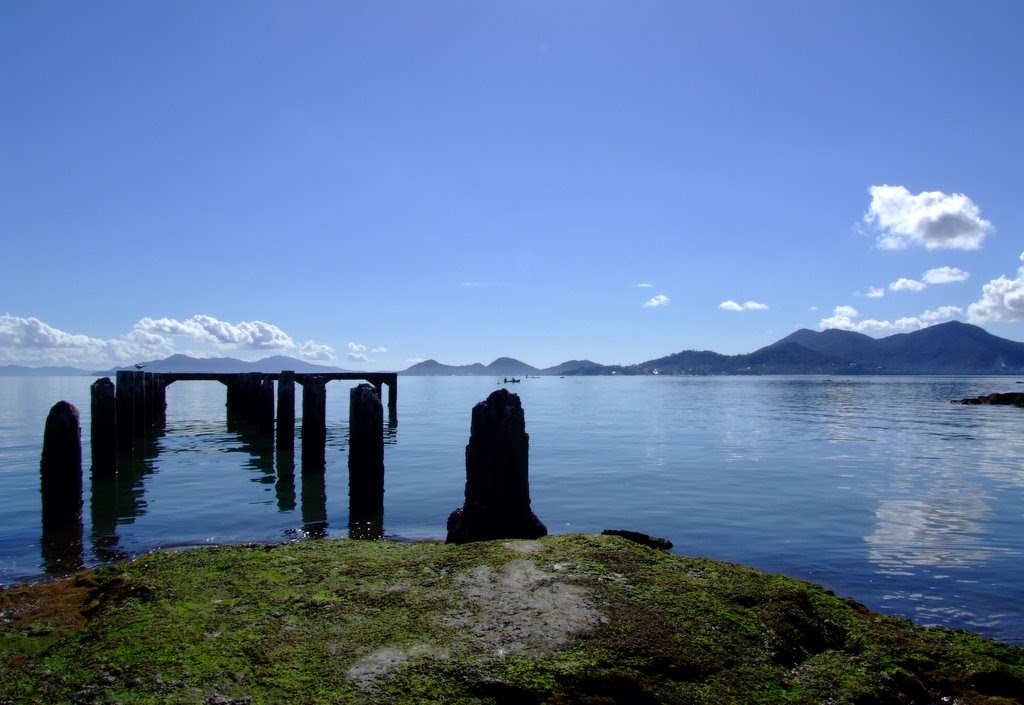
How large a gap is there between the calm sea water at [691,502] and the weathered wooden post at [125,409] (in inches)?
34.0

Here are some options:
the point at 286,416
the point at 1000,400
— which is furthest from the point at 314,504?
the point at 1000,400

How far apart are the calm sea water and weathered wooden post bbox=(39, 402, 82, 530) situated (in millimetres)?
661

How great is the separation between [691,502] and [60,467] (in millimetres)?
13894

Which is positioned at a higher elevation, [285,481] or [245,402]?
[245,402]

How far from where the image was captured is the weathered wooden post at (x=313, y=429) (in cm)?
1991

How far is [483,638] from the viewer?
4859mm

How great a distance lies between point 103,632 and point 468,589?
2.77 metres

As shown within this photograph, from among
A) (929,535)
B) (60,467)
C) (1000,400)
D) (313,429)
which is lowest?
(1000,400)

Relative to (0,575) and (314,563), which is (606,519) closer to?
(314,563)

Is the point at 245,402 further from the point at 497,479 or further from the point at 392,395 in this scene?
the point at 497,479

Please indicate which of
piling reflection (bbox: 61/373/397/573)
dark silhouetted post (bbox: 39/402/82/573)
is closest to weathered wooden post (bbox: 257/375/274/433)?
piling reflection (bbox: 61/373/397/573)

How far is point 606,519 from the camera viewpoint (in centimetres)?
1527

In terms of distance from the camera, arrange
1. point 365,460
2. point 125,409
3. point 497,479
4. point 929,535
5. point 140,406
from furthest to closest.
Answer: point 140,406, point 125,409, point 365,460, point 929,535, point 497,479

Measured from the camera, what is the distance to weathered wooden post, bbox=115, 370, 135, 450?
23.9 meters
